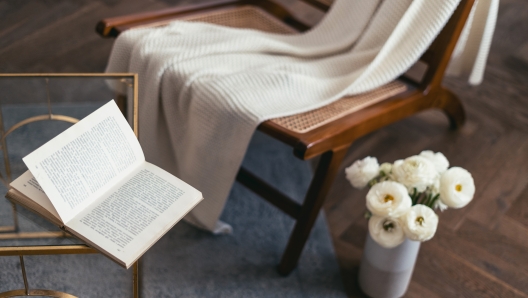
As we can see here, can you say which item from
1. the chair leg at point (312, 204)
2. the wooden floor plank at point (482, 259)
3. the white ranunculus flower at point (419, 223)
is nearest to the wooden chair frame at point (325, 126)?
the chair leg at point (312, 204)

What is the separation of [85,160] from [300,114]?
596 mm

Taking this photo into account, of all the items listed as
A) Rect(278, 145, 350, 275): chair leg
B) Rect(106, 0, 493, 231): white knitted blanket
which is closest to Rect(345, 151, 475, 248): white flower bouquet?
Rect(278, 145, 350, 275): chair leg

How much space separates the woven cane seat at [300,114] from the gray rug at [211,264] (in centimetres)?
37

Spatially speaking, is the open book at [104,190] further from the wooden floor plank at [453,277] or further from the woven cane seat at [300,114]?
the wooden floor plank at [453,277]

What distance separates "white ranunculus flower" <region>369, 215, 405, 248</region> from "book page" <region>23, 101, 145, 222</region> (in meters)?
0.53

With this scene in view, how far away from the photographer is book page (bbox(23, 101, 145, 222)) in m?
0.94

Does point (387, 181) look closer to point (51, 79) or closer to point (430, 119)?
point (51, 79)

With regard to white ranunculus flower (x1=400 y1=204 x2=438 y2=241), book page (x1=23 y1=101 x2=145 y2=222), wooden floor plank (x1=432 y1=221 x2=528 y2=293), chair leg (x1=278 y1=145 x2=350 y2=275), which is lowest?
wooden floor plank (x1=432 y1=221 x2=528 y2=293)

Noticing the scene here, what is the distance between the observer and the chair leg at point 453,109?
5.93ft

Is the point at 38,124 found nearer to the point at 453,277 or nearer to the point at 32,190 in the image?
the point at 32,190

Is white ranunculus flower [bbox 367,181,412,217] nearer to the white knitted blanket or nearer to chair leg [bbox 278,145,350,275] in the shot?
chair leg [bbox 278,145,350,275]

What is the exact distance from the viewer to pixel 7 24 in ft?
7.65

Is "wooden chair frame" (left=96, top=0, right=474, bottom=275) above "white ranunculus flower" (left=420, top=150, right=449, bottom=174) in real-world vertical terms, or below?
below

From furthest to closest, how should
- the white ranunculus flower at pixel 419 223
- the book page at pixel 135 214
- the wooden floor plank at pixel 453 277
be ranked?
the wooden floor plank at pixel 453 277 → the white ranunculus flower at pixel 419 223 → the book page at pixel 135 214
